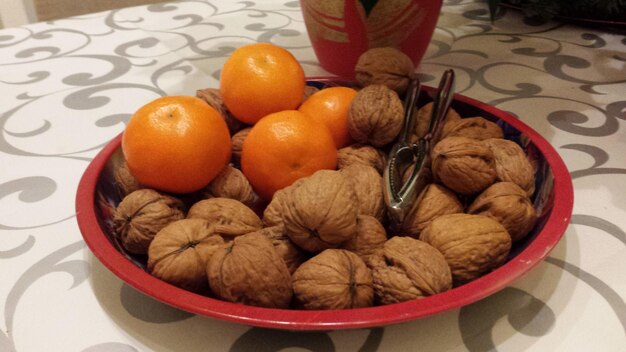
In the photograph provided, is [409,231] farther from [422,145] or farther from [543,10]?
[543,10]

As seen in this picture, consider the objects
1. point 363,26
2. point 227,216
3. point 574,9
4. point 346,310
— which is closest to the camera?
point 346,310

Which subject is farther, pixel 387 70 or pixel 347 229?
pixel 387 70

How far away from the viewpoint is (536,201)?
1.51 ft

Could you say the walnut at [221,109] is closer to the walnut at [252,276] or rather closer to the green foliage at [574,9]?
the walnut at [252,276]

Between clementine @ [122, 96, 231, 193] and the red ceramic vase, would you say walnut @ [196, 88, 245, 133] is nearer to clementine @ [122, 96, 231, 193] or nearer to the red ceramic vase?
clementine @ [122, 96, 231, 193]

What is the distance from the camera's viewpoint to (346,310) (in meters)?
0.32

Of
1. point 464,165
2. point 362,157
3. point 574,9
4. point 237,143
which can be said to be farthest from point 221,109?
point 574,9

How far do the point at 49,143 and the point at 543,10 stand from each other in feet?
2.80

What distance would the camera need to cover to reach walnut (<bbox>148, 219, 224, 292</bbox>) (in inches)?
14.6

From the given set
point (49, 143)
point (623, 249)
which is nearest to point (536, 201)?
point (623, 249)

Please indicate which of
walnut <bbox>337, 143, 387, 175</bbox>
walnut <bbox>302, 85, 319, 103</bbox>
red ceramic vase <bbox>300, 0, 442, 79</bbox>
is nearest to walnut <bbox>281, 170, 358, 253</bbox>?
walnut <bbox>337, 143, 387, 175</bbox>

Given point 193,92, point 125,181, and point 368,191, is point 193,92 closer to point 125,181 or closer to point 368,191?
point 125,181

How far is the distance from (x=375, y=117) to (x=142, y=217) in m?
0.23

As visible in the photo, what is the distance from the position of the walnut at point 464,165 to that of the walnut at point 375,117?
6 centimetres
